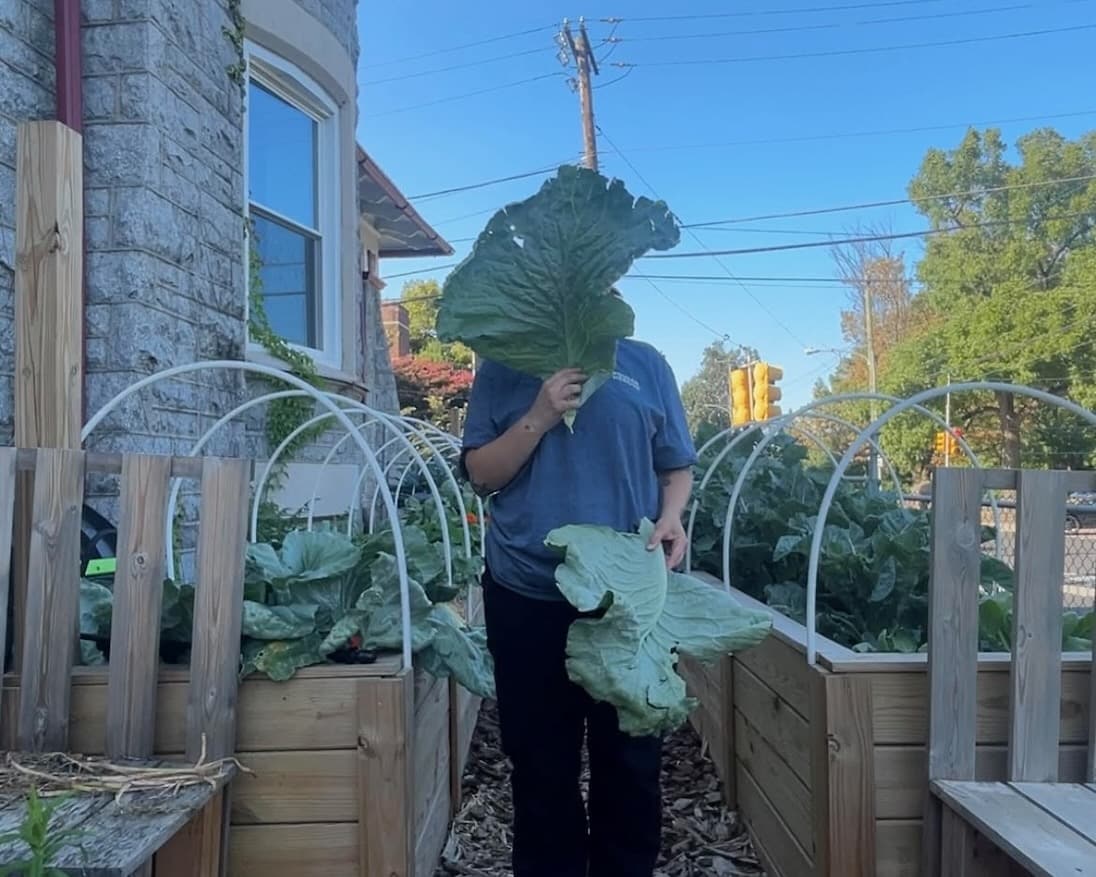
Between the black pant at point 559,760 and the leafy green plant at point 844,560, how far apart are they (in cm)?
79

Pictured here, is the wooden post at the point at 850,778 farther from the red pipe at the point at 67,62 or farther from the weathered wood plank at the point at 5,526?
the red pipe at the point at 67,62

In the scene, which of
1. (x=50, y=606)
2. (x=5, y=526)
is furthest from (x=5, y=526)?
(x=50, y=606)

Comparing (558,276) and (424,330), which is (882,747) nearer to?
(558,276)

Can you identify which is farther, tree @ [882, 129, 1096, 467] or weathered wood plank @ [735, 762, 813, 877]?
tree @ [882, 129, 1096, 467]

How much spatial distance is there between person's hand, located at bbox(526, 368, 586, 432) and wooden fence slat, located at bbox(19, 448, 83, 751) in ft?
3.14

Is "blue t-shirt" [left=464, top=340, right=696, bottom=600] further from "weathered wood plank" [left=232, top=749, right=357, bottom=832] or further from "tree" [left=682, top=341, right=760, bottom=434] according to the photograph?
"tree" [left=682, top=341, right=760, bottom=434]

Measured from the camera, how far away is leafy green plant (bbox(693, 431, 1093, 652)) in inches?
96.7

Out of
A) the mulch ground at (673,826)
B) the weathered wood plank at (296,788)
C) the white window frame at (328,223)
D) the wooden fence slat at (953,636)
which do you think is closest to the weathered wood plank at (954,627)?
the wooden fence slat at (953,636)

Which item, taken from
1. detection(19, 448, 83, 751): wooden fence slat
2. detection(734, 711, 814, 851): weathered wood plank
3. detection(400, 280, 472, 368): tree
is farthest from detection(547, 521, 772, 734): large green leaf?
detection(400, 280, 472, 368): tree

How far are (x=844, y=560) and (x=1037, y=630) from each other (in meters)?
0.94

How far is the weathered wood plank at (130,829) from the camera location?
48.0 inches

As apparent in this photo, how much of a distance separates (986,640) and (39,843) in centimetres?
205

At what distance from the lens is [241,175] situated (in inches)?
168

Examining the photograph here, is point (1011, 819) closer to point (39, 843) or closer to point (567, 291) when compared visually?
point (567, 291)
